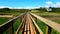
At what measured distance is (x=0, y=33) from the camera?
2600 mm

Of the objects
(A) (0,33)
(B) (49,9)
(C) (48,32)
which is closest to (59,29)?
(C) (48,32)

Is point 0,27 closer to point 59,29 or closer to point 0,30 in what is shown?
point 0,30

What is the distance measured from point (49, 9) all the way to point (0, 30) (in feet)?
354

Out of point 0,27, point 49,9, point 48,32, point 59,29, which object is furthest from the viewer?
point 49,9

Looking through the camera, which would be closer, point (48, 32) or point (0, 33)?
point (0, 33)

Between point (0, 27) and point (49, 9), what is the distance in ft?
353

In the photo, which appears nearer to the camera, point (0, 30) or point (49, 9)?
point (0, 30)

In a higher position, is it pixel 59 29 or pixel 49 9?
pixel 59 29

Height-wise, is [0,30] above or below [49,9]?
above

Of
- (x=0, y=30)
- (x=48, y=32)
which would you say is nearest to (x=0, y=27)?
(x=0, y=30)

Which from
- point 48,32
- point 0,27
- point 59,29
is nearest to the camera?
point 59,29

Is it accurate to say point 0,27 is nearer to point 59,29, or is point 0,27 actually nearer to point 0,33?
point 0,33

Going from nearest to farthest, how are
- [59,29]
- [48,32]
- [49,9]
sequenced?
[59,29], [48,32], [49,9]

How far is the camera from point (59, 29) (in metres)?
2.51
